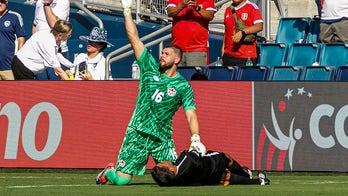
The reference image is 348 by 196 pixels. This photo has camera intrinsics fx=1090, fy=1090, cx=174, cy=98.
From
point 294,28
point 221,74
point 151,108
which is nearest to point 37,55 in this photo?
point 221,74

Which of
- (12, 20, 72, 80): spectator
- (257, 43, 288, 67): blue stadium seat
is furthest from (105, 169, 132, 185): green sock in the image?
(257, 43, 288, 67): blue stadium seat

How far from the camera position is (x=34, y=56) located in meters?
17.0

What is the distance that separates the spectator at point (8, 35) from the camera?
711 inches

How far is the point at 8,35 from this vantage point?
1820 cm

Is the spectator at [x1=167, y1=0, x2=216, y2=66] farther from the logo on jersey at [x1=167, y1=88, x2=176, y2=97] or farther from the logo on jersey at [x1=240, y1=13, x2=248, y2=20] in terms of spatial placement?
the logo on jersey at [x1=167, y1=88, x2=176, y2=97]

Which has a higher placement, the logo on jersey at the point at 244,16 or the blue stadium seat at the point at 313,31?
the logo on jersey at the point at 244,16

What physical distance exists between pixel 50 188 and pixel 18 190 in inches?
19.5

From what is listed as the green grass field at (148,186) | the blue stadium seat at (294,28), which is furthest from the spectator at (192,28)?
the green grass field at (148,186)

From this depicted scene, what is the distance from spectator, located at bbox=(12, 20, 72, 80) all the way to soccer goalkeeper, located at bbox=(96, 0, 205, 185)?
4.58 metres

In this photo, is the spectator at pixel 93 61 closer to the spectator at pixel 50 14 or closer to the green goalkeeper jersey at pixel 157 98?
the spectator at pixel 50 14

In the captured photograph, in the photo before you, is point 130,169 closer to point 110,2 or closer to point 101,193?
point 101,193

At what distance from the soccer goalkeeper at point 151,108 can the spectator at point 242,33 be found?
4717 mm

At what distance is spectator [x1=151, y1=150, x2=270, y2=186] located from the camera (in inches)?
456

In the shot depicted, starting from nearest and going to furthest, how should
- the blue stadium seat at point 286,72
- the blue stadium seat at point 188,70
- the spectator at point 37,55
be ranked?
1. the blue stadium seat at point 188,70
2. the blue stadium seat at point 286,72
3. the spectator at point 37,55
